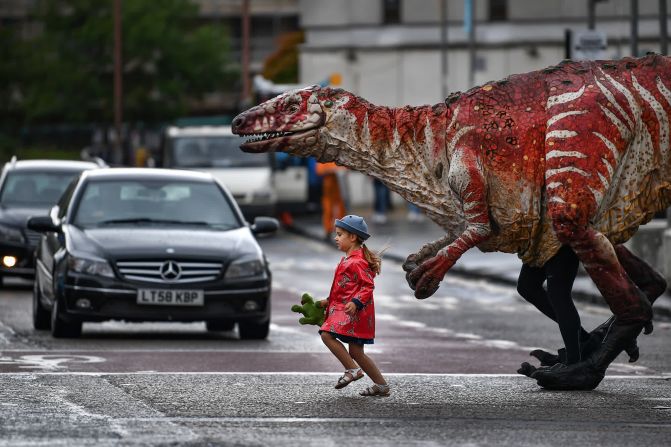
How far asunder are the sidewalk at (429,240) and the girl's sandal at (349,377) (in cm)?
722

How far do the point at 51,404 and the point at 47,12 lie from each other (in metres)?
66.8

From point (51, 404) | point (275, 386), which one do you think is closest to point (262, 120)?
point (275, 386)

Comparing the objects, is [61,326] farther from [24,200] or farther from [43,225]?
[24,200]

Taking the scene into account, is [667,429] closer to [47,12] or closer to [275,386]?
[275,386]

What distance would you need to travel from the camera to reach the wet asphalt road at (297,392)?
10.6 metres

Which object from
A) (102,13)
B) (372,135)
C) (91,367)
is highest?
(372,135)

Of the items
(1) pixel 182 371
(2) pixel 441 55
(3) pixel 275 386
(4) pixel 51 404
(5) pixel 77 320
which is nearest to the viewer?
(4) pixel 51 404

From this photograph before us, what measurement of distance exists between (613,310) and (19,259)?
43.2 feet

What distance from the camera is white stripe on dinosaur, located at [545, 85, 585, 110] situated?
13172 millimetres

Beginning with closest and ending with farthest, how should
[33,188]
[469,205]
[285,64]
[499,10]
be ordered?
[469,205] < [33,188] < [499,10] < [285,64]

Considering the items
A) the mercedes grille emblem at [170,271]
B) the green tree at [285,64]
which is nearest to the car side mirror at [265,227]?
the mercedes grille emblem at [170,271]

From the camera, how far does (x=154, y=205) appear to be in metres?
19.3

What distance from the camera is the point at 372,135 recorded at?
44.5 feet

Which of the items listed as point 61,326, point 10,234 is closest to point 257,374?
point 61,326
